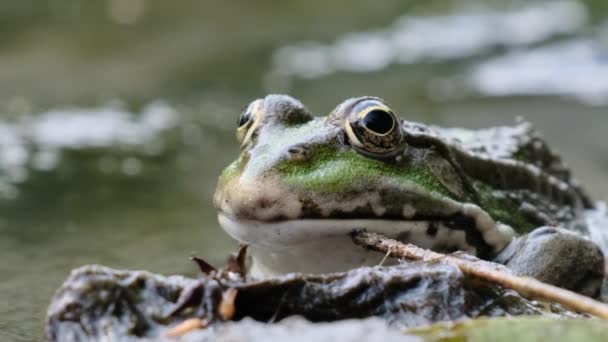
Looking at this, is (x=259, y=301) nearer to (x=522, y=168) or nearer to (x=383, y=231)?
(x=383, y=231)

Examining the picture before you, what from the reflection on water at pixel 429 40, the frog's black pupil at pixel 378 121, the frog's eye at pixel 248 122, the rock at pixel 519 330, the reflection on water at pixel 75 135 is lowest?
the rock at pixel 519 330

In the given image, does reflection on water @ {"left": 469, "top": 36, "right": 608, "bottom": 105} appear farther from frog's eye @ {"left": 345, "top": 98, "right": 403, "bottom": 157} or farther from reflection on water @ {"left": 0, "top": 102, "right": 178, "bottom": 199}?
frog's eye @ {"left": 345, "top": 98, "right": 403, "bottom": 157}

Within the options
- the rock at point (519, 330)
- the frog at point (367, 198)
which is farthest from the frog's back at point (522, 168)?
the rock at point (519, 330)

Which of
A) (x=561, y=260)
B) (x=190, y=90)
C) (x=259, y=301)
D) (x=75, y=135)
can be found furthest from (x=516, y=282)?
(x=190, y=90)

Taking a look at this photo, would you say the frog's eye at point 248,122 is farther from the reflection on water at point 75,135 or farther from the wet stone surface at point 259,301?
the reflection on water at point 75,135

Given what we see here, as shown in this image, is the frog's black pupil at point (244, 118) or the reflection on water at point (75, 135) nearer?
the frog's black pupil at point (244, 118)

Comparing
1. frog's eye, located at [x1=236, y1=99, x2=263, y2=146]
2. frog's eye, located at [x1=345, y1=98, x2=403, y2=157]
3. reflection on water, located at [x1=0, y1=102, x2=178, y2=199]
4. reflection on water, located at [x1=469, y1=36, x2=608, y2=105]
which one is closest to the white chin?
frog's eye, located at [x1=345, y1=98, x2=403, y2=157]

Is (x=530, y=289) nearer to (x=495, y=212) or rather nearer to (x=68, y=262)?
(x=495, y=212)
